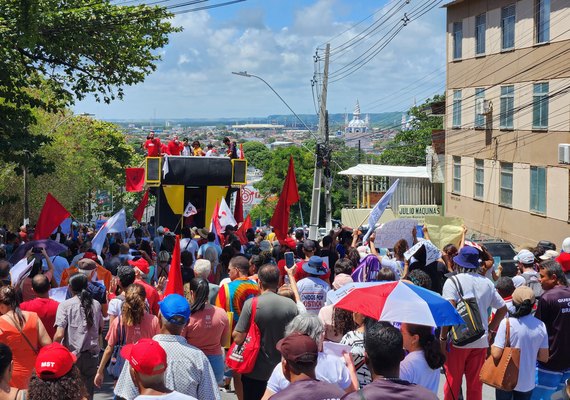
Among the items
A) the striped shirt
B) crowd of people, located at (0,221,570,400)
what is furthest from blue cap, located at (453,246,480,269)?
the striped shirt

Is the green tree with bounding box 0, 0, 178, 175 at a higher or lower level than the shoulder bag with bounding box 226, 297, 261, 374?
higher

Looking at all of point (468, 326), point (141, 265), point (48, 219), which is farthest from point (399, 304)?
point (48, 219)

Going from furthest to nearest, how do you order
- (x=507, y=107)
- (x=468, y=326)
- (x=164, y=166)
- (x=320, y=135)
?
1. (x=507, y=107)
2. (x=320, y=135)
3. (x=164, y=166)
4. (x=468, y=326)

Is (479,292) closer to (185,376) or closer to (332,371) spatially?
(332,371)

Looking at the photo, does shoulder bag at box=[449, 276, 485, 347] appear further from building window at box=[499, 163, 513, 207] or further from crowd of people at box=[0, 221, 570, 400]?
building window at box=[499, 163, 513, 207]

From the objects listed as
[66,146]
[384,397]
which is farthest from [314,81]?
[384,397]

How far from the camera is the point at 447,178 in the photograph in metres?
37.9

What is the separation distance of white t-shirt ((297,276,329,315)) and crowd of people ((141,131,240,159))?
54.1 ft

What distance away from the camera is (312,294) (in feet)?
27.5

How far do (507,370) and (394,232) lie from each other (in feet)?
27.3

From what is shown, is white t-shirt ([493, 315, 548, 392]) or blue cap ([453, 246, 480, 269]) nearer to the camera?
white t-shirt ([493, 315, 548, 392])

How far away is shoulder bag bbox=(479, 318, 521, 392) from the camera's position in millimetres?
7262

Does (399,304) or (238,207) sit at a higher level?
(399,304)

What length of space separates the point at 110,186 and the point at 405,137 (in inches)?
1143
